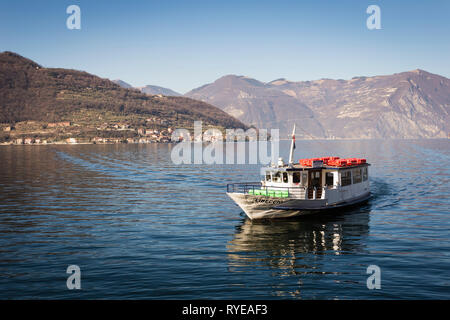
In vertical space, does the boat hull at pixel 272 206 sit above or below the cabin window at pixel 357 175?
below

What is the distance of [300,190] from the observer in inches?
1521

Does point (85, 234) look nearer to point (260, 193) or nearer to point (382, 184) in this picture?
point (260, 193)

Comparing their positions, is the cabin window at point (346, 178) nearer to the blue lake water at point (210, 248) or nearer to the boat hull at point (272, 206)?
the blue lake water at point (210, 248)

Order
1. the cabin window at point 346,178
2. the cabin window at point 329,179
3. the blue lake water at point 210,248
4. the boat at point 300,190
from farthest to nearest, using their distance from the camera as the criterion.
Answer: the cabin window at point 346,178 < the cabin window at point 329,179 < the boat at point 300,190 < the blue lake water at point 210,248

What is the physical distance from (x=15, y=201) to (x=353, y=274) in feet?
138

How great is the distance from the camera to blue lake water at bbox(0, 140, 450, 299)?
20.7m

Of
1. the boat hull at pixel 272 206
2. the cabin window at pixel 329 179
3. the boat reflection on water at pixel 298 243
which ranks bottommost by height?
the boat reflection on water at pixel 298 243

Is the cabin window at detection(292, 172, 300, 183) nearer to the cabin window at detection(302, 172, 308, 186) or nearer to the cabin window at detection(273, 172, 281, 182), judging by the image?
the cabin window at detection(302, 172, 308, 186)

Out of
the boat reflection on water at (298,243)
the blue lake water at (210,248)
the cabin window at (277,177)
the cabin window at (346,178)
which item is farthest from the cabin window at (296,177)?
the cabin window at (346,178)

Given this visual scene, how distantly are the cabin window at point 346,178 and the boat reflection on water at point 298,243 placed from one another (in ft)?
12.3

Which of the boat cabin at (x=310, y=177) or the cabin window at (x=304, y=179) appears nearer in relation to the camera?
the boat cabin at (x=310, y=177)

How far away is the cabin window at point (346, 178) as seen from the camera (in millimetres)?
42619

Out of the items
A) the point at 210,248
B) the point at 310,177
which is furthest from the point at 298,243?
the point at 310,177
